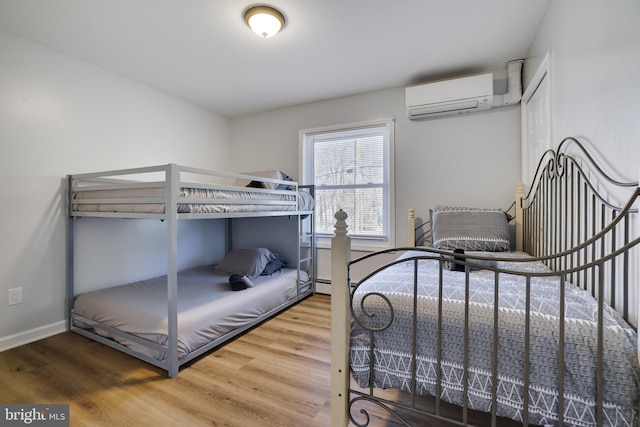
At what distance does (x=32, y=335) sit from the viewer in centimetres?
210

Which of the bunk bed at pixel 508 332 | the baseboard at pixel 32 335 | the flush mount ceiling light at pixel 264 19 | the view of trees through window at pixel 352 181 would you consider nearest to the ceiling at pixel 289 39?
the flush mount ceiling light at pixel 264 19

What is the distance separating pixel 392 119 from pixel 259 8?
5.55ft

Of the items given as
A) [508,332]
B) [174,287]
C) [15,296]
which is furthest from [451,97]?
[15,296]

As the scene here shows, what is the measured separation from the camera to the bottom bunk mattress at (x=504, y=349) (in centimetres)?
80

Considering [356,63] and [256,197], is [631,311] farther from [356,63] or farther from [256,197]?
[356,63]

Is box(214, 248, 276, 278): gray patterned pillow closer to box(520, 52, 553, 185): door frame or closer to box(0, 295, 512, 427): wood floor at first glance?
box(0, 295, 512, 427): wood floor

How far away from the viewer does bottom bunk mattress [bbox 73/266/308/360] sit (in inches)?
71.2

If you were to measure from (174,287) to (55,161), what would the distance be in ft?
5.25

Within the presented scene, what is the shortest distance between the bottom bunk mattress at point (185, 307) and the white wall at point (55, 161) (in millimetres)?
267

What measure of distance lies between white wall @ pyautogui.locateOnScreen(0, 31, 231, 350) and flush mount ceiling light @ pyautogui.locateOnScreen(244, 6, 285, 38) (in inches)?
65.1

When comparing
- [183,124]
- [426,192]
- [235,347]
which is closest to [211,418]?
[235,347]

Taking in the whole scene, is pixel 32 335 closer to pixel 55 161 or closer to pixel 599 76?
pixel 55 161

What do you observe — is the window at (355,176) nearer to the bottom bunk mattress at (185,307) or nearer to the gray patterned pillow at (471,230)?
the gray patterned pillow at (471,230)

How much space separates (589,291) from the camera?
1288 mm
